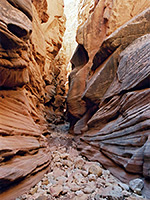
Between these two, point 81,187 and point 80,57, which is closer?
point 81,187

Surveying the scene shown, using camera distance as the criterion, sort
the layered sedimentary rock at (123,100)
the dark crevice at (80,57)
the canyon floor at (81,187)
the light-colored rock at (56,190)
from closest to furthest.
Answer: the canyon floor at (81,187) < the light-colored rock at (56,190) < the layered sedimentary rock at (123,100) < the dark crevice at (80,57)

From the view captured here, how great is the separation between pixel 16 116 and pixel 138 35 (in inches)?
274

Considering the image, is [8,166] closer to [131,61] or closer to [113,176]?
[113,176]

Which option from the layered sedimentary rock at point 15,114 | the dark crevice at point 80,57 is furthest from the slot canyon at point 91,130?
the dark crevice at point 80,57

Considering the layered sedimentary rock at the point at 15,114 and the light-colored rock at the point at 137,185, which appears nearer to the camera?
the light-colored rock at the point at 137,185

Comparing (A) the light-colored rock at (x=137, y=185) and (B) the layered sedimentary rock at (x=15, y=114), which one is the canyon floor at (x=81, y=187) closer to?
(A) the light-colored rock at (x=137, y=185)

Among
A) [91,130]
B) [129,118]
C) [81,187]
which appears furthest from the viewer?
[91,130]

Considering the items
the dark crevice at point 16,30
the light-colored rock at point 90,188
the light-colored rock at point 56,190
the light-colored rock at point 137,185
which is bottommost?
the light-colored rock at point 56,190

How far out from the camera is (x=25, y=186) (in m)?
3.04

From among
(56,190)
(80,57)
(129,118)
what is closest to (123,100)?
(129,118)

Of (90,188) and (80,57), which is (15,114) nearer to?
(90,188)

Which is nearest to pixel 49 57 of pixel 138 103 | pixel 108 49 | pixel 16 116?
pixel 108 49

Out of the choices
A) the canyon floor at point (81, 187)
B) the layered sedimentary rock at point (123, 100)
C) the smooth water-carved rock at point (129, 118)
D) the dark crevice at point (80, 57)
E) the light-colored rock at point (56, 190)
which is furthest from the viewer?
the dark crevice at point (80, 57)

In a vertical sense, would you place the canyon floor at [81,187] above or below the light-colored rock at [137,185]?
below
